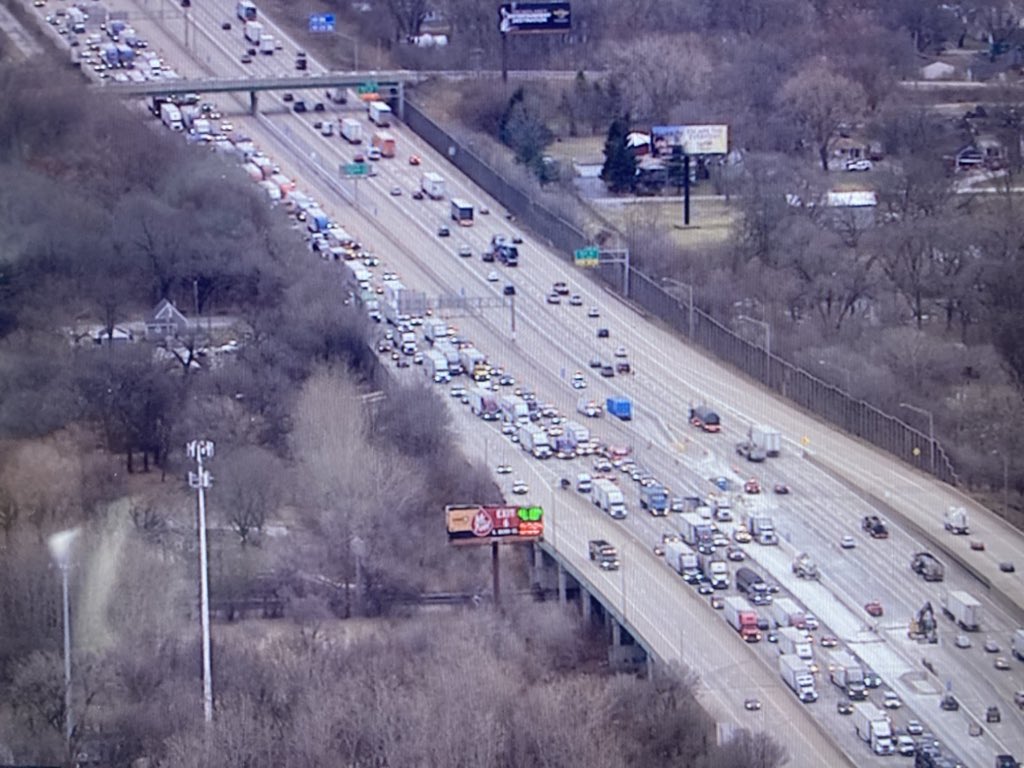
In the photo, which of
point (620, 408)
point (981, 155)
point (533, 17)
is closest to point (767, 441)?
point (620, 408)

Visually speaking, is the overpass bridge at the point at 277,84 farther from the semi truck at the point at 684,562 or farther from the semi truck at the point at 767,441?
the semi truck at the point at 684,562

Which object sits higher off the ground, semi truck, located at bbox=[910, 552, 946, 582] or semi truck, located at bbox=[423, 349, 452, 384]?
semi truck, located at bbox=[910, 552, 946, 582]

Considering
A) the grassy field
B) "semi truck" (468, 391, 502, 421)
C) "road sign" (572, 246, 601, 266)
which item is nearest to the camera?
"semi truck" (468, 391, 502, 421)

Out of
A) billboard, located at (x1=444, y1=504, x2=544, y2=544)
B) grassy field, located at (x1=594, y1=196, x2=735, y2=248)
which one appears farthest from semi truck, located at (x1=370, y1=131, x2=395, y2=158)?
billboard, located at (x1=444, y1=504, x2=544, y2=544)

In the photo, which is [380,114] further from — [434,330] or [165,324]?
[165,324]

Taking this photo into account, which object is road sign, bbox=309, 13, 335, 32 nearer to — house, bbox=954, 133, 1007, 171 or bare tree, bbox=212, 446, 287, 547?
house, bbox=954, 133, 1007, 171

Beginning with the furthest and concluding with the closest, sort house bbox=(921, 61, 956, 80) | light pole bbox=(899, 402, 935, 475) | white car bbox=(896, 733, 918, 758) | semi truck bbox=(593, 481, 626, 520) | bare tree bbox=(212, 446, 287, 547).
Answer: house bbox=(921, 61, 956, 80)
light pole bbox=(899, 402, 935, 475)
semi truck bbox=(593, 481, 626, 520)
bare tree bbox=(212, 446, 287, 547)
white car bbox=(896, 733, 918, 758)

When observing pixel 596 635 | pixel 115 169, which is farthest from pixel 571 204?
pixel 596 635

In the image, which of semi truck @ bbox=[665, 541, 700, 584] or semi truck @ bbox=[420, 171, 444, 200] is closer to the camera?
semi truck @ bbox=[665, 541, 700, 584]
